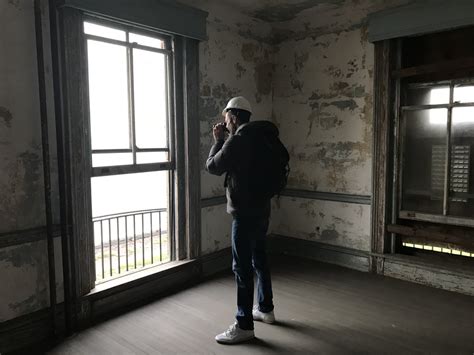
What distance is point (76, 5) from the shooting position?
8.62 feet

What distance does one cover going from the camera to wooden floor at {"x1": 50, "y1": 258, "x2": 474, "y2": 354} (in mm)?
2540

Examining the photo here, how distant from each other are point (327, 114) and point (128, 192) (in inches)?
90.0

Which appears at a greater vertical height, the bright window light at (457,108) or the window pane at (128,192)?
the bright window light at (457,108)

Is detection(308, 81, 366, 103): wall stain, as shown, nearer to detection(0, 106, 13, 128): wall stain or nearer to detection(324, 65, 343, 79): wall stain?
detection(324, 65, 343, 79): wall stain

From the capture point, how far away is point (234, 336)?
8.51 feet

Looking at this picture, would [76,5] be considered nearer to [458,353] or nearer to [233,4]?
[233,4]

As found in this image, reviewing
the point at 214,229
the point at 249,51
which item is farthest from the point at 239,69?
the point at 214,229

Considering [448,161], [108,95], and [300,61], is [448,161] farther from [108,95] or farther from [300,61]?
[108,95]

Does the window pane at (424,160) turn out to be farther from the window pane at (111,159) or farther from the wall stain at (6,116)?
the wall stain at (6,116)

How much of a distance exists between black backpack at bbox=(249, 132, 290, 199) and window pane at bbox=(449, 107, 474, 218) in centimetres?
193

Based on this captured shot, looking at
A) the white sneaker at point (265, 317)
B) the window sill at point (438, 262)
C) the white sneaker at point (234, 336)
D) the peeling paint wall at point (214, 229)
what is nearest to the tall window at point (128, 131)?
the peeling paint wall at point (214, 229)

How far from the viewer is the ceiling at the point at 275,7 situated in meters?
3.80

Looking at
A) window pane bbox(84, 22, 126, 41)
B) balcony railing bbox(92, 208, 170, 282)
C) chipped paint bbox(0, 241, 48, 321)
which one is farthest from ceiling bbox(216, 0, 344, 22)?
chipped paint bbox(0, 241, 48, 321)

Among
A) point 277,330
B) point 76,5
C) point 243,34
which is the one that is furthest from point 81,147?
point 243,34
